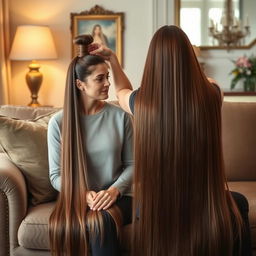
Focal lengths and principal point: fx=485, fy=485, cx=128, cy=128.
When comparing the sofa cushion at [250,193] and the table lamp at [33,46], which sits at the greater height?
the table lamp at [33,46]

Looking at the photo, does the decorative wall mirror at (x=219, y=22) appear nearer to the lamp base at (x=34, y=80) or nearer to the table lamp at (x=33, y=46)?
the table lamp at (x=33, y=46)

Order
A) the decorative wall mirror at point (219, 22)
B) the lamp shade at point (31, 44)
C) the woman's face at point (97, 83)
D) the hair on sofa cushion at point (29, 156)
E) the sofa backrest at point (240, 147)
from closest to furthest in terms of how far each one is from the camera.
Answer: the woman's face at point (97, 83) < the hair on sofa cushion at point (29, 156) < the sofa backrest at point (240, 147) < the lamp shade at point (31, 44) < the decorative wall mirror at point (219, 22)

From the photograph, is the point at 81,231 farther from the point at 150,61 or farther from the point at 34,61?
the point at 34,61

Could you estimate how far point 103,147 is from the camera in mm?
2125

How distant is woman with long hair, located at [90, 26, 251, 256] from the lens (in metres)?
1.70

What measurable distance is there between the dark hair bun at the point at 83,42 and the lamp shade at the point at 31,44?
2043 mm

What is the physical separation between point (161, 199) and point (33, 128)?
34.4 inches

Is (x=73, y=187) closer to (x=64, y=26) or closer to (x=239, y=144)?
(x=239, y=144)

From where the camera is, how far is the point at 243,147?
269 cm

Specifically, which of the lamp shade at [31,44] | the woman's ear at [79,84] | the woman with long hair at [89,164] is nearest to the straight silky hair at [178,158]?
the woman with long hair at [89,164]

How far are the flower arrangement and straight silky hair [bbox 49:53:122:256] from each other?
8.37ft

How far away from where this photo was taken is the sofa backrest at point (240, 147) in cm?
269

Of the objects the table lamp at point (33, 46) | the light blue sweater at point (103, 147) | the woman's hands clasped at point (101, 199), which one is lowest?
the woman's hands clasped at point (101, 199)

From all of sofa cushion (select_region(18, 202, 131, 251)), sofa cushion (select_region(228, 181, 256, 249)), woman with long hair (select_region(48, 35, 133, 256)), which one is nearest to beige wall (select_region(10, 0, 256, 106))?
sofa cushion (select_region(228, 181, 256, 249))
